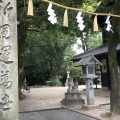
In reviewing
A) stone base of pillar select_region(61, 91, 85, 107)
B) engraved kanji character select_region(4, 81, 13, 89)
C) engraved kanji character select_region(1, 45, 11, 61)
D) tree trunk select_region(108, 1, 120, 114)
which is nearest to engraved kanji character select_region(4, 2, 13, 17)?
engraved kanji character select_region(1, 45, 11, 61)

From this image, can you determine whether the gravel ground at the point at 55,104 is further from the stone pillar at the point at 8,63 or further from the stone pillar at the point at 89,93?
the stone pillar at the point at 8,63

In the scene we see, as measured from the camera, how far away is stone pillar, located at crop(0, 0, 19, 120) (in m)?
4.06

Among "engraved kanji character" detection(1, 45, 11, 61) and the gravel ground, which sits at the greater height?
"engraved kanji character" detection(1, 45, 11, 61)

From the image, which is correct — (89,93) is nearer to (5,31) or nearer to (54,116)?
(54,116)

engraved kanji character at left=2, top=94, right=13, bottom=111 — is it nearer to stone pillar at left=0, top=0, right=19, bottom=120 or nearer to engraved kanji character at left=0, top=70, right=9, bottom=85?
stone pillar at left=0, top=0, right=19, bottom=120

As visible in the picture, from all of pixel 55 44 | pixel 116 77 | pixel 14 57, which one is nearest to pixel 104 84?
pixel 55 44

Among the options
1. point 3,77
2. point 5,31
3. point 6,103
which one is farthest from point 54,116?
point 5,31

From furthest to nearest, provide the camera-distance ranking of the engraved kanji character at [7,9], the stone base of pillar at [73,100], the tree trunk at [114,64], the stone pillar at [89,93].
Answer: the stone base of pillar at [73,100] < the stone pillar at [89,93] < the tree trunk at [114,64] < the engraved kanji character at [7,9]

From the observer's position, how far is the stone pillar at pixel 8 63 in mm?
4059

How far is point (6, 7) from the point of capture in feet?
13.7

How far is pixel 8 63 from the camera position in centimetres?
412

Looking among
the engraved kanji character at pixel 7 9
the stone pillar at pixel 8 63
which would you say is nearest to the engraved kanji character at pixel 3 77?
the stone pillar at pixel 8 63

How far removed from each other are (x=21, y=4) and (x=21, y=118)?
5.24 m

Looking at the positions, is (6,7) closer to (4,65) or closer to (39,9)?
(4,65)
